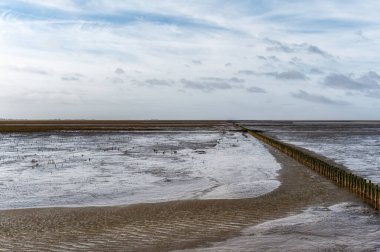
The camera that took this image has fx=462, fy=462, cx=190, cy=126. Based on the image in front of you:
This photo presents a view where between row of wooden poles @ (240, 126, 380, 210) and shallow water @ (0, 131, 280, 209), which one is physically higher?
row of wooden poles @ (240, 126, 380, 210)

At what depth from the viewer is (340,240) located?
13234 mm

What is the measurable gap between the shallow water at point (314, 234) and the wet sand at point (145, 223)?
0.59m

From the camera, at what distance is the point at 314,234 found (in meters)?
13.9

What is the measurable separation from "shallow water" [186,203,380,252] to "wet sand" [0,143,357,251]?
1.95 feet

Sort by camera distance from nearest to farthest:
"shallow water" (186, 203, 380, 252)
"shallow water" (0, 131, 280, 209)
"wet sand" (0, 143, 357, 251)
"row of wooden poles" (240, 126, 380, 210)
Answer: "shallow water" (186, 203, 380, 252) → "wet sand" (0, 143, 357, 251) → "row of wooden poles" (240, 126, 380, 210) → "shallow water" (0, 131, 280, 209)

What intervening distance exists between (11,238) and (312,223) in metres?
9.46

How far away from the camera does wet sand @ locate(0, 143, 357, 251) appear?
42.5 ft

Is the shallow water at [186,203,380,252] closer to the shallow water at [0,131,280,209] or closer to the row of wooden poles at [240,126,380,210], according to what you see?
the row of wooden poles at [240,126,380,210]

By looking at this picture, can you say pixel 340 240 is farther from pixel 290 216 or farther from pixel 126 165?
pixel 126 165

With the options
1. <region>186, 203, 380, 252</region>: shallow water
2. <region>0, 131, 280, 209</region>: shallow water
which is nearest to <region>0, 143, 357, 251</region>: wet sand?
<region>186, 203, 380, 252</region>: shallow water

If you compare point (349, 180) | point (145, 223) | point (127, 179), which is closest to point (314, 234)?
point (145, 223)

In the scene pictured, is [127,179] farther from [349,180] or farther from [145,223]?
[349,180]

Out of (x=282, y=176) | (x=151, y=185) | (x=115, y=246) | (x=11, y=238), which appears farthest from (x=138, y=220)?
(x=282, y=176)

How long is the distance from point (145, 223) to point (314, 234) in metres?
5.46
